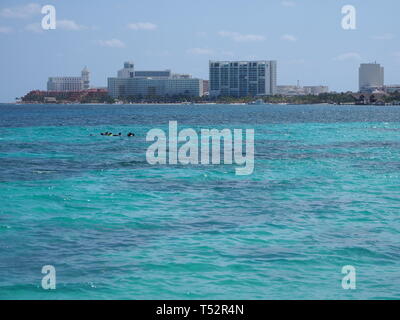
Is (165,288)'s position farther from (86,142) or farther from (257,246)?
(86,142)

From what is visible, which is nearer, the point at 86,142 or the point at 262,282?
the point at 262,282

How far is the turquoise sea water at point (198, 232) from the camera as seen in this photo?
15.5 metres

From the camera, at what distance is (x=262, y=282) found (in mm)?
15570

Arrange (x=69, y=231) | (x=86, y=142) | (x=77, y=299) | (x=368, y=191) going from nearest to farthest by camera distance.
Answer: (x=77, y=299) → (x=69, y=231) → (x=368, y=191) → (x=86, y=142)

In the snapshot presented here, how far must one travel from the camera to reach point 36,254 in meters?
17.8

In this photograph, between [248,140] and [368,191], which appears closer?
[368,191]

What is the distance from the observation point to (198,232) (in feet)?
66.5

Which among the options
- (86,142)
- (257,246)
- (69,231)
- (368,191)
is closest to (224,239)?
(257,246)

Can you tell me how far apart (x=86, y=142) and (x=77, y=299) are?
154ft

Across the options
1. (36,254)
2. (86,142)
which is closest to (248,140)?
(86,142)

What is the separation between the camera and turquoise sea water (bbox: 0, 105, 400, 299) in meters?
15.5
